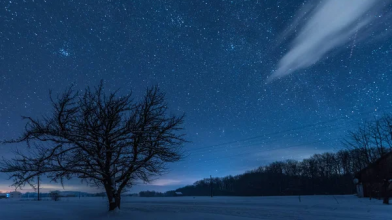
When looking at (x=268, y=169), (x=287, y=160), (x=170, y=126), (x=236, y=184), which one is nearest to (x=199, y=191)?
(x=236, y=184)

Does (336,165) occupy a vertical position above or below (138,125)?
below

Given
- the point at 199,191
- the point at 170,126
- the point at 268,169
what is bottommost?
the point at 199,191

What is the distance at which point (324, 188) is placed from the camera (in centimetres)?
8562

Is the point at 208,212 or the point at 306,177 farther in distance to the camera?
the point at 306,177

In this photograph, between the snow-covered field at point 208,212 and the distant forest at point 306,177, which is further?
the distant forest at point 306,177

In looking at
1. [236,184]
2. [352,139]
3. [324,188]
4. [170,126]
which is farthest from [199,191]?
[170,126]

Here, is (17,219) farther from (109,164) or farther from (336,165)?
(336,165)

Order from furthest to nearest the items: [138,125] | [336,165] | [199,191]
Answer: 1. [199,191]
2. [336,165]
3. [138,125]

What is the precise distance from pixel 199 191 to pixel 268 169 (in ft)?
138

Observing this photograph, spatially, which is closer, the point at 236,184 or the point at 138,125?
the point at 138,125

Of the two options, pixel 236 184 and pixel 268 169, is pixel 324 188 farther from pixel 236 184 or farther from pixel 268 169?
pixel 236 184

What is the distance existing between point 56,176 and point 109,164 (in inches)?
121

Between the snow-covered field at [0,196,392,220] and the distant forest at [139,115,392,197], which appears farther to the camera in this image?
the distant forest at [139,115,392,197]

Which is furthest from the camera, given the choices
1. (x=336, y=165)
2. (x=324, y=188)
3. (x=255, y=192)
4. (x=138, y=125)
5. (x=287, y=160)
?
(x=287, y=160)
